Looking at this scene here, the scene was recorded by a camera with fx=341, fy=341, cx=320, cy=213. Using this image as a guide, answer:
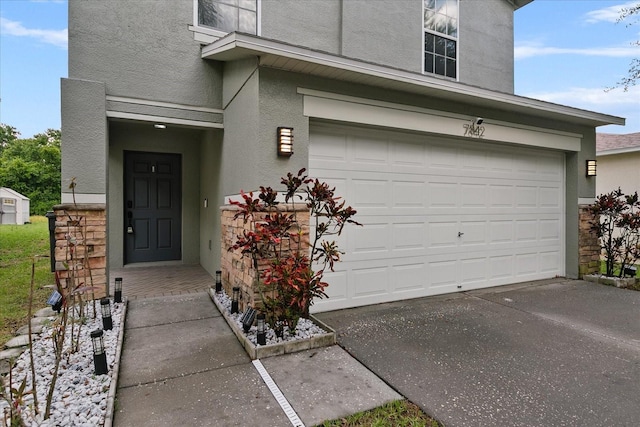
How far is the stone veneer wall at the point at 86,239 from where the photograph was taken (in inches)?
167

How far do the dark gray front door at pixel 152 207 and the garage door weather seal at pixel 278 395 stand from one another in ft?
16.0

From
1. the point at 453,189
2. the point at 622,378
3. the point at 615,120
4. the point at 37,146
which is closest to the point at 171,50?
the point at 453,189

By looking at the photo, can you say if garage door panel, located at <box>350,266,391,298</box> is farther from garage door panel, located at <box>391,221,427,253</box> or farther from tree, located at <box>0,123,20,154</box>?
tree, located at <box>0,123,20,154</box>

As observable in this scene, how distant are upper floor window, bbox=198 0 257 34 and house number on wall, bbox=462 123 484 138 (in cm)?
378

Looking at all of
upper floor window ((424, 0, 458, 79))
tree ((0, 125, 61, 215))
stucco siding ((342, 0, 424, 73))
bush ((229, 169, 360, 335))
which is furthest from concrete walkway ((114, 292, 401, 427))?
tree ((0, 125, 61, 215))

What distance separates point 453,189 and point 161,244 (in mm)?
5707

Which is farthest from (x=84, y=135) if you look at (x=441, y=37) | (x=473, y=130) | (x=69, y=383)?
(x=441, y=37)

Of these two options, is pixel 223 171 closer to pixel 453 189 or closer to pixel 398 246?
pixel 398 246

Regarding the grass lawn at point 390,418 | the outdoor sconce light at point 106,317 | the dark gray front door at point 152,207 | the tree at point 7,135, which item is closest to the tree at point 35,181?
the tree at point 7,135

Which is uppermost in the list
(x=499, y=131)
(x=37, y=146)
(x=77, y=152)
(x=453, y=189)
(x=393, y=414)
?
(x=37, y=146)

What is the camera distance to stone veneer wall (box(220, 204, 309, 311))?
3.74 m

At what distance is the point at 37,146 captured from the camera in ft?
85.4

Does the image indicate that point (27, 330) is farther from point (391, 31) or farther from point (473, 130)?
point (391, 31)

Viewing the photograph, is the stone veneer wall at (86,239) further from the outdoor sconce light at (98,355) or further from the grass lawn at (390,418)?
the grass lawn at (390,418)
